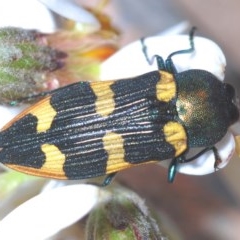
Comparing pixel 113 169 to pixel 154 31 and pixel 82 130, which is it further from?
pixel 154 31

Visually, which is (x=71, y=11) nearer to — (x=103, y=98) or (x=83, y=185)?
(x=103, y=98)

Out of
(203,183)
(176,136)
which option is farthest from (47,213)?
(203,183)

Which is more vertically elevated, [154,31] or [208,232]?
[154,31]

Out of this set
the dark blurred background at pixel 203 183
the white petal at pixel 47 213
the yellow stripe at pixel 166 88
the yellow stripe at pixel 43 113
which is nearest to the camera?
the white petal at pixel 47 213

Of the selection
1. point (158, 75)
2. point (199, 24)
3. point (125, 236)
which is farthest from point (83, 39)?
point (199, 24)

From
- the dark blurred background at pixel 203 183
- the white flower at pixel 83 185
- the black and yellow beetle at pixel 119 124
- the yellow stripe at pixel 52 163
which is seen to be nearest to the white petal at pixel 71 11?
the white flower at pixel 83 185

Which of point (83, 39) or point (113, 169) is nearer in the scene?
point (113, 169)

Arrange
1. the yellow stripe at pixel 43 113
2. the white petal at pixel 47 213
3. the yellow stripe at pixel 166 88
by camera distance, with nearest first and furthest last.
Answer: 1. the white petal at pixel 47 213
2. the yellow stripe at pixel 43 113
3. the yellow stripe at pixel 166 88

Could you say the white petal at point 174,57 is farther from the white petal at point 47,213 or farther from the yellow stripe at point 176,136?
the white petal at point 47,213
